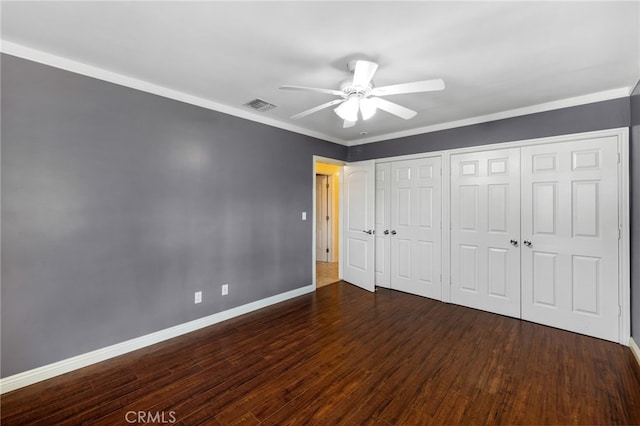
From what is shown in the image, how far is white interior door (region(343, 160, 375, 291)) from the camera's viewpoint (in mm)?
4430

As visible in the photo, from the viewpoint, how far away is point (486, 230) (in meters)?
3.53

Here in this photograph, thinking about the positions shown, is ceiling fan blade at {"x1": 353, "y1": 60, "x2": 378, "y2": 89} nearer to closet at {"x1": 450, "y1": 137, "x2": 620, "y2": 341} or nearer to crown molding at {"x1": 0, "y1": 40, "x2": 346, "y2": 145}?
crown molding at {"x1": 0, "y1": 40, "x2": 346, "y2": 145}

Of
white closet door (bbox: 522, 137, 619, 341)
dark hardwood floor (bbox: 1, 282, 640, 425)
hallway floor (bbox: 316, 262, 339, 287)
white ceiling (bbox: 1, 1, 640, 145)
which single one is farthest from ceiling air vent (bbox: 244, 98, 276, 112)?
white closet door (bbox: 522, 137, 619, 341)

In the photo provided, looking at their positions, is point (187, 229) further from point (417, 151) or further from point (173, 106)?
point (417, 151)

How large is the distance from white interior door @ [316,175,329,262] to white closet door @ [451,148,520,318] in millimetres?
3393

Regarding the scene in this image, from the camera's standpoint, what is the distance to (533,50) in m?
2.04

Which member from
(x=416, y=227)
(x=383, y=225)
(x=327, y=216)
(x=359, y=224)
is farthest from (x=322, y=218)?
(x=416, y=227)

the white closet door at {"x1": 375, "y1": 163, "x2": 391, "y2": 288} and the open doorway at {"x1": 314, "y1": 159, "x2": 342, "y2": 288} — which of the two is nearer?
the white closet door at {"x1": 375, "y1": 163, "x2": 391, "y2": 288}

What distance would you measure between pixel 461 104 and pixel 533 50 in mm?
1073

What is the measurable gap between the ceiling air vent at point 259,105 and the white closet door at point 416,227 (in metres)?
2.20

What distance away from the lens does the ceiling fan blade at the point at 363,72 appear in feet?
6.06

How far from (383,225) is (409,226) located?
456 millimetres

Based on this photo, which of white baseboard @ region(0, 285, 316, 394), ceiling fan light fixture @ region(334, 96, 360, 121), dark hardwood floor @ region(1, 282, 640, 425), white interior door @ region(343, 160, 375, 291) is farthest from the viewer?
white interior door @ region(343, 160, 375, 291)

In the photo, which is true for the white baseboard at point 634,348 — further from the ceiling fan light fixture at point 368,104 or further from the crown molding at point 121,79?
the crown molding at point 121,79
